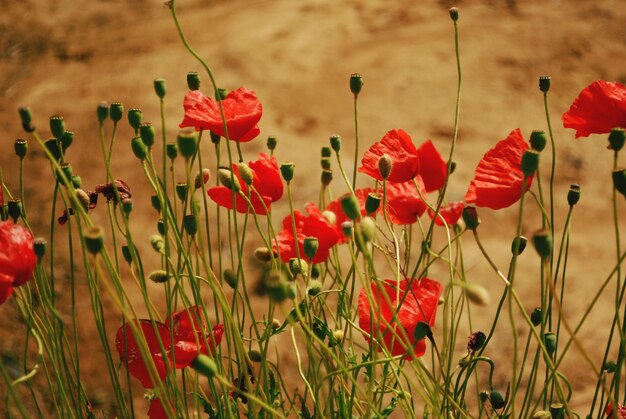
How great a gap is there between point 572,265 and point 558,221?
0.21m

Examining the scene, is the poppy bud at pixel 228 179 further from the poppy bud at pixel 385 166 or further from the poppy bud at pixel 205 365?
the poppy bud at pixel 205 365

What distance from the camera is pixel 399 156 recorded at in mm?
1037

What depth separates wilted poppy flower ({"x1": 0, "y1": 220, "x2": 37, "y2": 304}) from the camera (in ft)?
2.59

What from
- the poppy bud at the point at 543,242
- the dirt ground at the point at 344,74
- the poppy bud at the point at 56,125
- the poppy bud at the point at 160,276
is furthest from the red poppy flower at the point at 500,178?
the dirt ground at the point at 344,74

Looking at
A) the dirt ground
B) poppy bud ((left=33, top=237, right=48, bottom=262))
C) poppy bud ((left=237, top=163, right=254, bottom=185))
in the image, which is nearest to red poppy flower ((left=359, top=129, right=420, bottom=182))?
poppy bud ((left=237, top=163, right=254, bottom=185))

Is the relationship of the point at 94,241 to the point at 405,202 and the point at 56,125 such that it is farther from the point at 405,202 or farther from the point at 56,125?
the point at 405,202

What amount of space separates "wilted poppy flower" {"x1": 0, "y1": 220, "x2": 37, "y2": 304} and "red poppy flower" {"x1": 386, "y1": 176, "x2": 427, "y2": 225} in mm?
449

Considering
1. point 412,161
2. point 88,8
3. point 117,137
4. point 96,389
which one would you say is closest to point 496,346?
point 96,389

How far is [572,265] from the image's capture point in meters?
2.23

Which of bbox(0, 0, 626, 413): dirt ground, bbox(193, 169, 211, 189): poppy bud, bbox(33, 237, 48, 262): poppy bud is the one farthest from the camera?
bbox(0, 0, 626, 413): dirt ground

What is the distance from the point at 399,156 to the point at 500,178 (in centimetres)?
14

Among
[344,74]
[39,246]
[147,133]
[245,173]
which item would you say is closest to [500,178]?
[245,173]

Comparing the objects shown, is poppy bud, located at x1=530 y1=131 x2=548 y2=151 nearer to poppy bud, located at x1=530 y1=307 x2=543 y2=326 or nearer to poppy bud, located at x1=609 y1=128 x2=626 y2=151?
poppy bud, located at x1=609 y1=128 x2=626 y2=151

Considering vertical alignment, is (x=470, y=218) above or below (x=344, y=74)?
above
